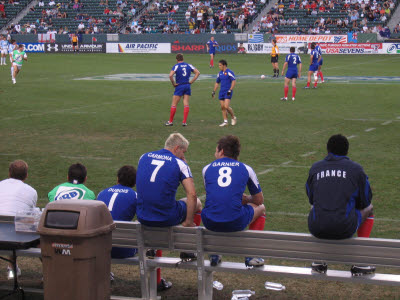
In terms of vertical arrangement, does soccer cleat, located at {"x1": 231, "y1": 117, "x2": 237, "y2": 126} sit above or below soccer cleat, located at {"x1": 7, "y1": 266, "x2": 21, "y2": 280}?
above

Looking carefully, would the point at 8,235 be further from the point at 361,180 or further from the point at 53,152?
the point at 53,152

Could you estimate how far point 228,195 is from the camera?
646cm

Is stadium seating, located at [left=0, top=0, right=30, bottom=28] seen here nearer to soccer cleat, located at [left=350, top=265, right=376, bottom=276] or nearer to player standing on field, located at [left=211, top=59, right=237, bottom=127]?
player standing on field, located at [left=211, top=59, right=237, bottom=127]

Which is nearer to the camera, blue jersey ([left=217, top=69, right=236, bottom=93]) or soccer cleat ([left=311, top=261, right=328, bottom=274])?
soccer cleat ([left=311, top=261, right=328, bottom=274])

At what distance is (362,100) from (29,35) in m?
44.9

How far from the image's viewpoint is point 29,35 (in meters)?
62.3

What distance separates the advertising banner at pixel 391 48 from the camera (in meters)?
48.9

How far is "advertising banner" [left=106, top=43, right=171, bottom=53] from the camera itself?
57.0 m

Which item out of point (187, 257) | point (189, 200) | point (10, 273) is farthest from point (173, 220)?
point (10, 273)

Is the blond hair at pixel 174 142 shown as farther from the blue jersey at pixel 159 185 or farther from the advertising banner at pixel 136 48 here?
the advertising banner at pixel 136 48

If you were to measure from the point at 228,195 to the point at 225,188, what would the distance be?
73 millimetres

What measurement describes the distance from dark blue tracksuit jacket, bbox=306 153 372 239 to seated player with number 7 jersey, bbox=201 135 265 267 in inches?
26.5

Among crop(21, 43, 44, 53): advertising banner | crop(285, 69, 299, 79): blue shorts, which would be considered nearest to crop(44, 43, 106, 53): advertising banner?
crop(21, 43, 44, 53): advertising banner

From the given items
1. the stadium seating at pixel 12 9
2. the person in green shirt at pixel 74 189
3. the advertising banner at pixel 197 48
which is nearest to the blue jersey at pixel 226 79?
the person in green shirt at pixel 74 189
